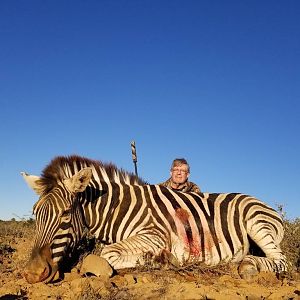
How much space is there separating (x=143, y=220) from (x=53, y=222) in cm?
104

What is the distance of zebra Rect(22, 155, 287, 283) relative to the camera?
362 centimetres

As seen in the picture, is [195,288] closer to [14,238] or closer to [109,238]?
[109,238]

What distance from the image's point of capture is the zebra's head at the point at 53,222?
10.5ft

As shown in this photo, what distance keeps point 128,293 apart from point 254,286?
1133mm

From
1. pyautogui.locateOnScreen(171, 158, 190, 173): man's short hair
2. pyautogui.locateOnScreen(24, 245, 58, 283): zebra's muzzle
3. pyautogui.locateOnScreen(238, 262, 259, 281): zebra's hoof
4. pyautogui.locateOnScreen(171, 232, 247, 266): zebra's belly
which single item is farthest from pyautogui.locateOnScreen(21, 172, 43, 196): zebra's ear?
pyautogui.locateOnScreen(171, 158, 190, 173): man's short hair

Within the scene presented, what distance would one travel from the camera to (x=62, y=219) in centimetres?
358

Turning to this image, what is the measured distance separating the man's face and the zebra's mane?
1494 mm

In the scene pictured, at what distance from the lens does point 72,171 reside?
4.27 m

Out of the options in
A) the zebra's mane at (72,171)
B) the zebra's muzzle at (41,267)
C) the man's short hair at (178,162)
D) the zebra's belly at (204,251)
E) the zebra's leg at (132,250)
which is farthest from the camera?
the man's short hair at (178,162)

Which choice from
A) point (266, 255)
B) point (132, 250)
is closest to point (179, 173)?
point (266, 255)

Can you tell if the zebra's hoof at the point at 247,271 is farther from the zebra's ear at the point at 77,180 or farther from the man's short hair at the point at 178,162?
the man's short hair at the point at 178,162

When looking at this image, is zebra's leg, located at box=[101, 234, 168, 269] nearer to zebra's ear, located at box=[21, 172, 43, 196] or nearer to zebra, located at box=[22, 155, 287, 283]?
zebra, located at box=[22, 155, 287, 283]

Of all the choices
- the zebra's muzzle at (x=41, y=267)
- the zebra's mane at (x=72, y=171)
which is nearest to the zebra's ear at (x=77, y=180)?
the zebra's mane at (x=72, y=171)

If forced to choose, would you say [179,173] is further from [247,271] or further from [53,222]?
[53,222]
